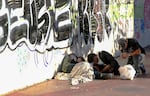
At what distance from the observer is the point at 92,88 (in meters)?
10.8

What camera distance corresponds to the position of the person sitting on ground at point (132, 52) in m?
12.6

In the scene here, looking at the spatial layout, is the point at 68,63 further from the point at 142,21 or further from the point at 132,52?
the point at 142,21

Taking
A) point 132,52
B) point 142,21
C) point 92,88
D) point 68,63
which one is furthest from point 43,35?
point 142,21

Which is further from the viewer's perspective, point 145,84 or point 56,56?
point 56,56

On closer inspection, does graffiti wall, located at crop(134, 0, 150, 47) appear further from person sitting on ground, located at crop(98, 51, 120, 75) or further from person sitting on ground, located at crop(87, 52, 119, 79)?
person sitting on ground, located at crop(87, 52, 119, 79)

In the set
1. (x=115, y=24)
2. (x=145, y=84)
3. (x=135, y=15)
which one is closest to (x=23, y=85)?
(x=145, y=84)

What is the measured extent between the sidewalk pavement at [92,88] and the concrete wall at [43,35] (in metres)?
0.30

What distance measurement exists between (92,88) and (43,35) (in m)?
1.92

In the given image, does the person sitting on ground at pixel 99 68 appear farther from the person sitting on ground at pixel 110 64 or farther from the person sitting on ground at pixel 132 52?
the person sitting on ground at pixel 132 52

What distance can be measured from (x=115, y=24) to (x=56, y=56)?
6.72m

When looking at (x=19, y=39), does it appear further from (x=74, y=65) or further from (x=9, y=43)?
(x=74, y=65)

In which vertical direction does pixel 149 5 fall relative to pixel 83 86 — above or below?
above

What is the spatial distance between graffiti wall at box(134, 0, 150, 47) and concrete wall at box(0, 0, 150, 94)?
517 centimetres

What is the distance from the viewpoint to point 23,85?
10539 mm
